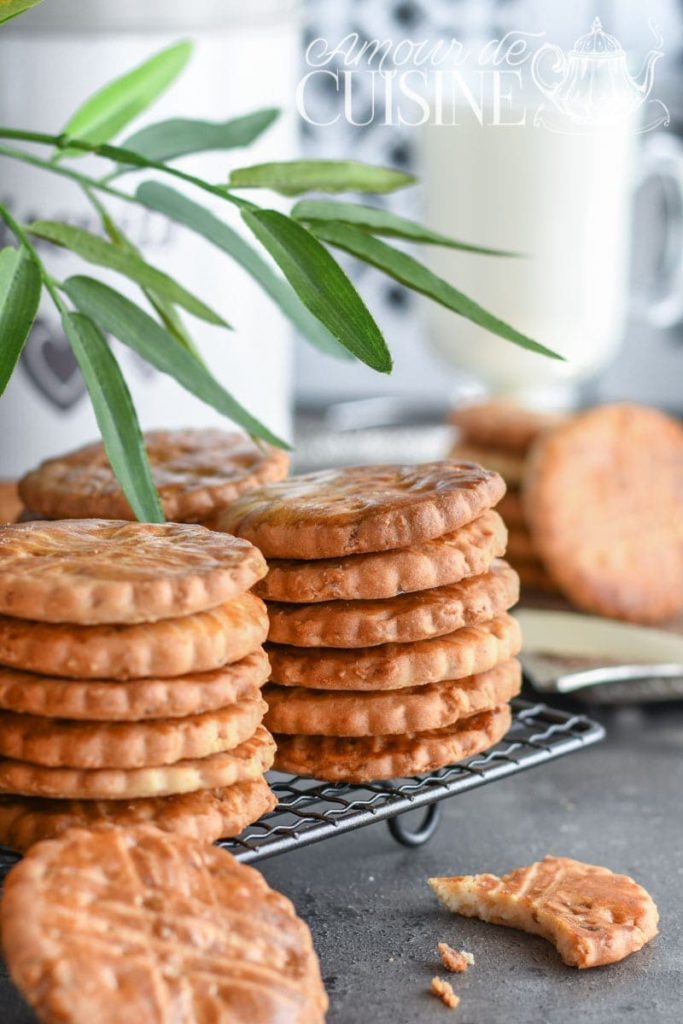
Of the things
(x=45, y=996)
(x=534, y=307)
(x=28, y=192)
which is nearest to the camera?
(x=45, y=996)

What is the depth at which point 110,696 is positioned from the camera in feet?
3.14

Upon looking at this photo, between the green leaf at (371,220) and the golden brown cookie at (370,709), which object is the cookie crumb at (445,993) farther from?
the green leaf at (371,220)

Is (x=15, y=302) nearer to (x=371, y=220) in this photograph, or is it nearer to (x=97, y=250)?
(x=97, y=250)

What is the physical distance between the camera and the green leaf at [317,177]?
1335 millimetres

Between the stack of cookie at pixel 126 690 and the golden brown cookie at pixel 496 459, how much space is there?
0.91 metres

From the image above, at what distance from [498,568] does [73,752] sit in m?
0.41

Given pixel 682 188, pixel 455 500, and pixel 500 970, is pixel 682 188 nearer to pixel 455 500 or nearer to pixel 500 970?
pixel 455 500

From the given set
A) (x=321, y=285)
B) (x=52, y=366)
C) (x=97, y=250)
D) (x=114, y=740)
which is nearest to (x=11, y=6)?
(x=97, y=250)

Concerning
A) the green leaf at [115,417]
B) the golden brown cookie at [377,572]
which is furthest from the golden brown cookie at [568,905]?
the green leaf at [115,417]

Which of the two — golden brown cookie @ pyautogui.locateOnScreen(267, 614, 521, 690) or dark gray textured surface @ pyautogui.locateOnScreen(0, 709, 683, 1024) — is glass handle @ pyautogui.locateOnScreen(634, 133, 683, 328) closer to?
dark gray textured surface @ pyautogui.locateOnScreen(0, 709, 683, 1024)

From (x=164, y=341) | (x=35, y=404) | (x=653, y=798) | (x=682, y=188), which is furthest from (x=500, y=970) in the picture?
(x=682, y=188)

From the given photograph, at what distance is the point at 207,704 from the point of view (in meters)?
0.98

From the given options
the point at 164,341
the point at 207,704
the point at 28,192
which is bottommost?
the point at 207,704

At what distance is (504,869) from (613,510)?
739 mm
